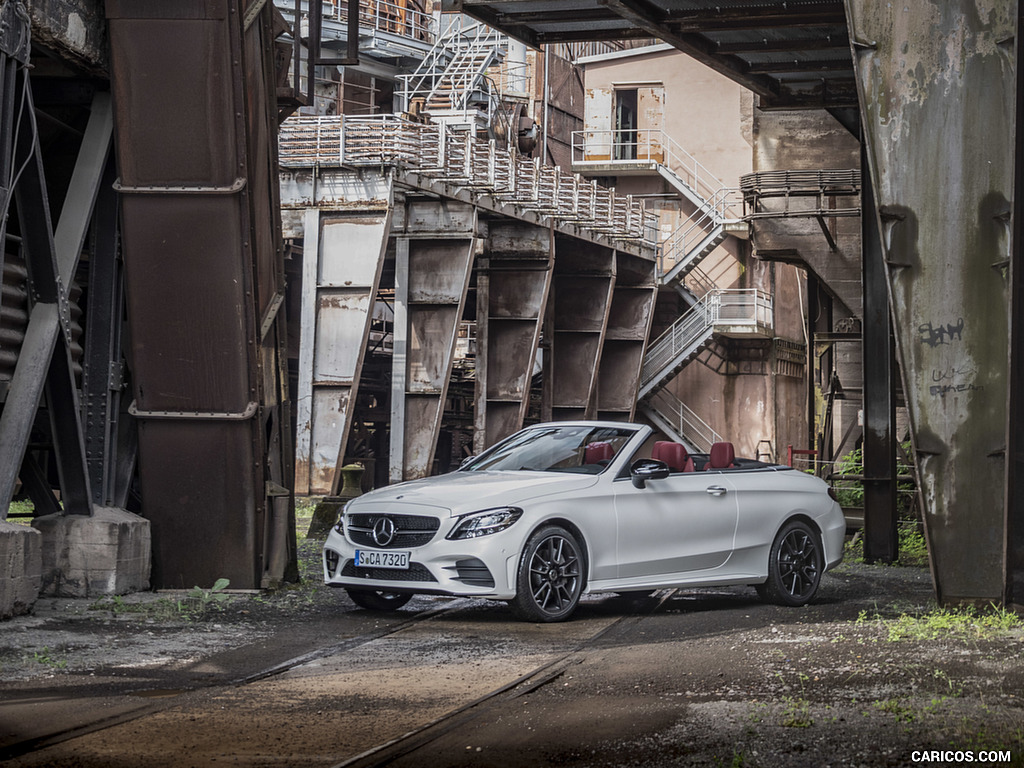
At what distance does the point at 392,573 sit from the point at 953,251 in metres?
4.72

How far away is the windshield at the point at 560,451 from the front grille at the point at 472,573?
58.8 inches

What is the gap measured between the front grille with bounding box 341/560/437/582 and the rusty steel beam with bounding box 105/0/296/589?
148 cm

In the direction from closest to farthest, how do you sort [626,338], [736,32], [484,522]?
[484,522]
[736,32]
[626,338]

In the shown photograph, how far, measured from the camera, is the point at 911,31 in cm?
993

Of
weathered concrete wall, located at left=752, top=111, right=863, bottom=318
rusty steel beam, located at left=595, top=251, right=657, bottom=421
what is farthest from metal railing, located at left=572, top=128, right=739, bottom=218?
weathered concrete wall, located at left=752, top=111, right=863, bottom=318

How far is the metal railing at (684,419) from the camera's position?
150 feet

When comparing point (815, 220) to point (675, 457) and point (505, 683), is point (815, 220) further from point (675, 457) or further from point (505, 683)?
point (505, 683)

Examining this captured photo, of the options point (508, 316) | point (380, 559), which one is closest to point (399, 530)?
point (380, 559)

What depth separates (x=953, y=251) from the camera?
381 inches

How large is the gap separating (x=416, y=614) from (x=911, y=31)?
5847 millimetres

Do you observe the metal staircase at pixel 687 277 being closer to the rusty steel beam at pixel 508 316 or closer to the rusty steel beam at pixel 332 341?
the rusty steel beam at pixel 508 316

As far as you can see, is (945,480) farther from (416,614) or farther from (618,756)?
(618,756)

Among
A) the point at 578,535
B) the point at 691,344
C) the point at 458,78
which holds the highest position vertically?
the point at 458,78

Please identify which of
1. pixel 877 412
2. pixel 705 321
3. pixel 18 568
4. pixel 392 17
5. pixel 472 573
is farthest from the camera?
pixel 392 17
